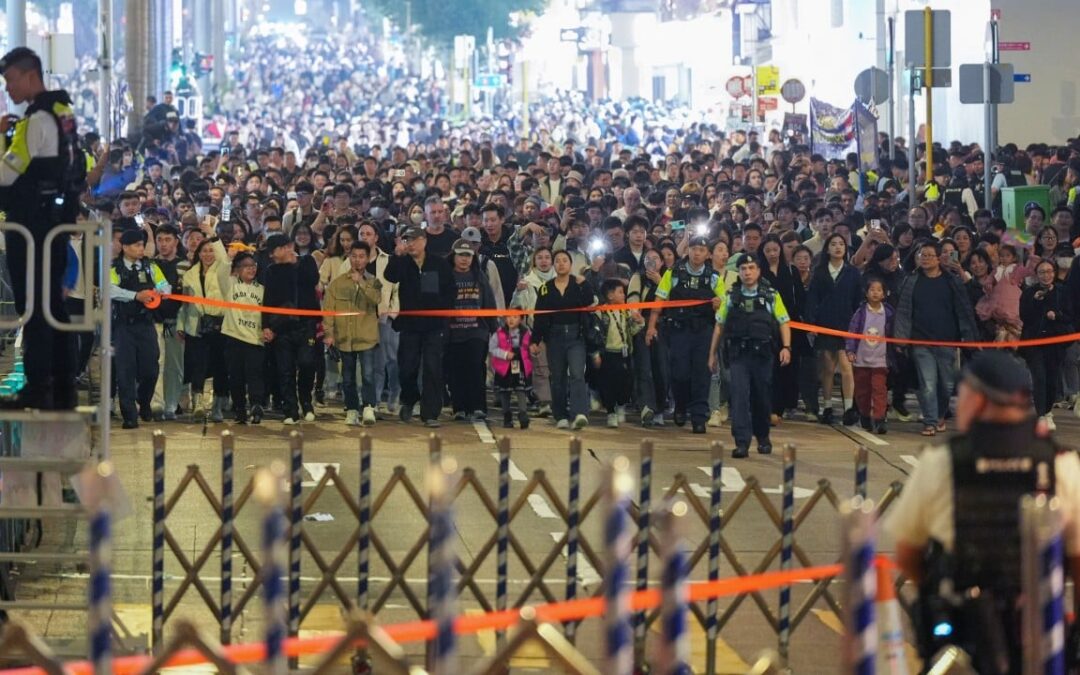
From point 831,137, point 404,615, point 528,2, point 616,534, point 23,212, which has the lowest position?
point 404,615

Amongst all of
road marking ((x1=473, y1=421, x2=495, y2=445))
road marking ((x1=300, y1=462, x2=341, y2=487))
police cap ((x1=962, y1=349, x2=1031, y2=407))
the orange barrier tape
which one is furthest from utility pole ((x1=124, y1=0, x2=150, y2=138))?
police cap ((x1=962, y1=349, x2=1031, y2=407))

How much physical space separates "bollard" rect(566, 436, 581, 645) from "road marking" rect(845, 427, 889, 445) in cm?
834

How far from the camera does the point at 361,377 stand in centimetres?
2095

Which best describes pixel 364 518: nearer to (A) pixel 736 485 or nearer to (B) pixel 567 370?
(A) pixel 736 485

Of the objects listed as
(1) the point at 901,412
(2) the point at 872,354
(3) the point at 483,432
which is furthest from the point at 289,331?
(1) the point at 901,412

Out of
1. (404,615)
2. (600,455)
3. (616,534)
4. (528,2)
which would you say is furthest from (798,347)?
(528,2)

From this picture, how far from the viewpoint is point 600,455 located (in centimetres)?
1867

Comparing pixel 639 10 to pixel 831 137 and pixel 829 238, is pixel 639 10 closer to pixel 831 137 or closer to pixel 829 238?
pixel 831 137

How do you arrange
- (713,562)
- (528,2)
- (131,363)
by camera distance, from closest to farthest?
(713,562)
(131,363)
(528,2)

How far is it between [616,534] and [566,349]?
45.5 feet

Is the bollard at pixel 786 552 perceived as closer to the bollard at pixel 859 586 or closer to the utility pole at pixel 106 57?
the bollard at pixel 859 586

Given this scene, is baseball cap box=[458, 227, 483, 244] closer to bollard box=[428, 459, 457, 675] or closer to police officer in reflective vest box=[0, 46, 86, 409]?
police officer in reflective vest box=[0, 46, 86, 409]

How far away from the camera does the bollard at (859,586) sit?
21.2 feet

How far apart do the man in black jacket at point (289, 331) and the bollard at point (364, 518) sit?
354 inches
